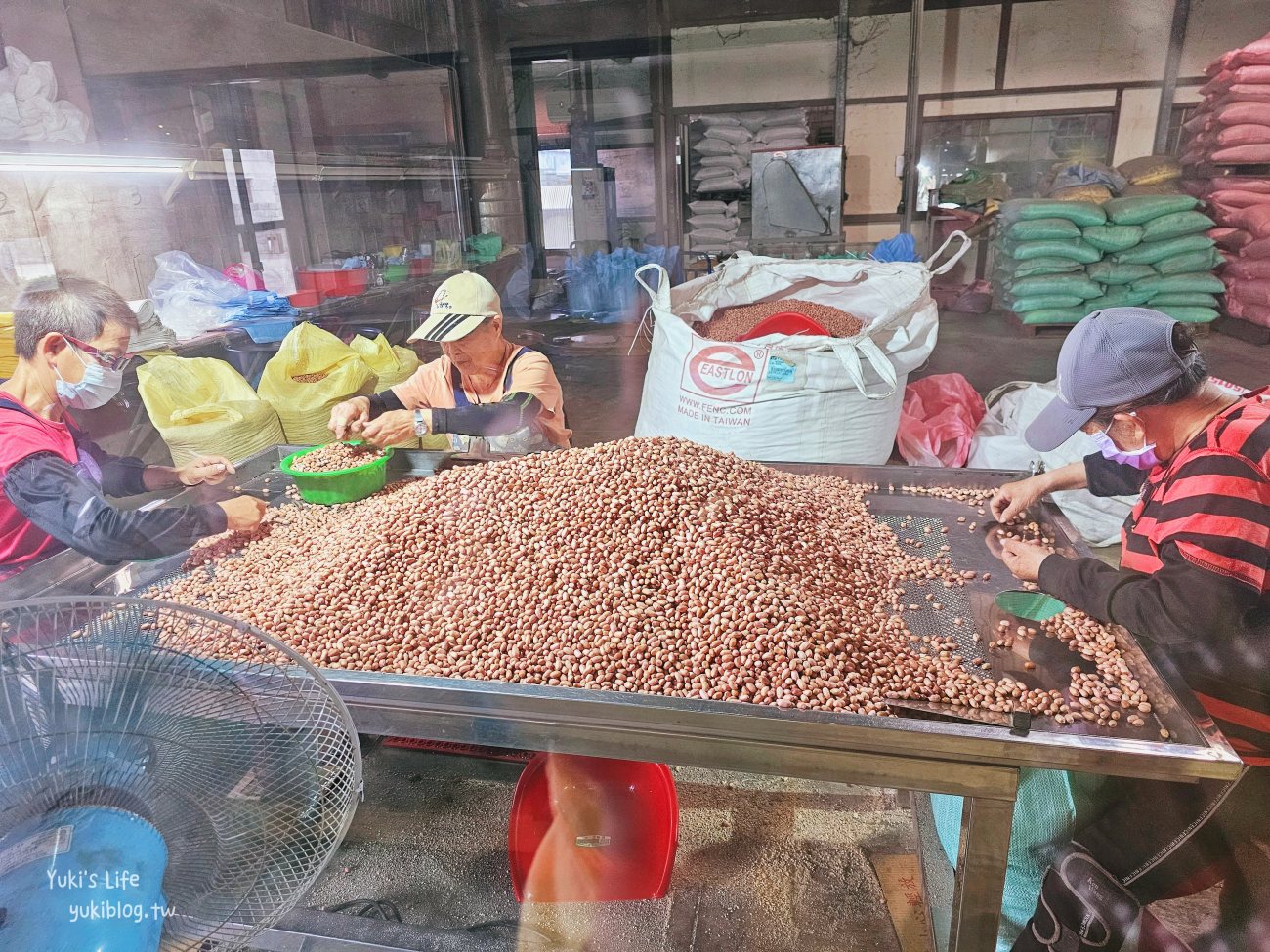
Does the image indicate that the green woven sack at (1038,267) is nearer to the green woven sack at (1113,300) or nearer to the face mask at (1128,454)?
the green woven sack at (1113,300)

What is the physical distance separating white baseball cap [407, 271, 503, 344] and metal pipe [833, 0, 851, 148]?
2.45 feet

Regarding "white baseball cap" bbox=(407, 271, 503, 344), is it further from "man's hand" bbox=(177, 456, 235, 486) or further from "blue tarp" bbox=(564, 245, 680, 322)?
"man's hand" bbox=(177, 456, 235, 486)

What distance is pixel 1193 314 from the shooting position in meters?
1.14

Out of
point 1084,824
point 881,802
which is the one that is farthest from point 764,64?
point 881,802

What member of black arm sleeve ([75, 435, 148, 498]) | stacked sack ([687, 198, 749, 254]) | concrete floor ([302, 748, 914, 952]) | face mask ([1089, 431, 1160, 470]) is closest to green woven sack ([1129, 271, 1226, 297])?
face mask ([1089, 431, 1160, 470])

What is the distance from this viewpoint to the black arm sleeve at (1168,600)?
3.04 ft

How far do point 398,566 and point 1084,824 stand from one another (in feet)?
3.57

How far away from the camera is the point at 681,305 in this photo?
73.5 inches

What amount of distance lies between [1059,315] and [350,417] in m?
1.39

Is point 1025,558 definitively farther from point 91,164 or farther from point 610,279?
point 91,164

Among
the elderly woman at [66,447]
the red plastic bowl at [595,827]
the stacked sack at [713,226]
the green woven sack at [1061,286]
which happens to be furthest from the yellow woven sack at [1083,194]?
the elderly woman at [66,447]

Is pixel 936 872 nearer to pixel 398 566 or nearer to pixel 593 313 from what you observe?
pixel 398 566

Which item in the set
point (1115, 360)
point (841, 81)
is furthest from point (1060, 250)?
point (841, 81)

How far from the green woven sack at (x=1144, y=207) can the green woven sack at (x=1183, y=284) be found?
0.09 m
